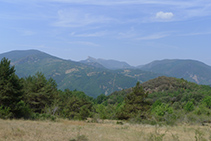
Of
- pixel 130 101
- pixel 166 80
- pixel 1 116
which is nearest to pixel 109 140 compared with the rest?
pixel 1 116

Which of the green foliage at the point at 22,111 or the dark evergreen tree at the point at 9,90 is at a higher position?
the dark evergreen tree at the point at 9,90

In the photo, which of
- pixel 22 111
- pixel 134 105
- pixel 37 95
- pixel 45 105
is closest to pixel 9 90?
pixel 22 111

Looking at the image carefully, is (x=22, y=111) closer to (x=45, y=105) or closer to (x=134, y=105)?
(x=45, y=105)

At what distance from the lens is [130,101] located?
30656 millimetres

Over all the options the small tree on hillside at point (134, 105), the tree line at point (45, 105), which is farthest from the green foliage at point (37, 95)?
the small tree on hillside at point (134, 105)

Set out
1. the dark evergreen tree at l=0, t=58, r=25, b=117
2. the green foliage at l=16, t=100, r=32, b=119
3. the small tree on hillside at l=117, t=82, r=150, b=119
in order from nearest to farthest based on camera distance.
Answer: the dark evergreen tree at l=0, t=58, r=25, b=117 < the green foliage at l=16, t=100, r=32, b=119 < the small tree on hillside at l=117, t=82, r=150, b=119

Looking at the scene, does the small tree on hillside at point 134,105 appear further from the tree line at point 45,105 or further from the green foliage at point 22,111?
the green foliage at point 22,111

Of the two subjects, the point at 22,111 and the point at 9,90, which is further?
the point at 22,111

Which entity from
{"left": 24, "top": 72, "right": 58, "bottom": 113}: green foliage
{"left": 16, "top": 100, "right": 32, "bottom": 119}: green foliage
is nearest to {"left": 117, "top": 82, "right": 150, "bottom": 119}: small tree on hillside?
{"left": 24, "top": 72, "right": 58, "bottom": 113}: green foliage

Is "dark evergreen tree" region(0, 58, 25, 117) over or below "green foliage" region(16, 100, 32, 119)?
over

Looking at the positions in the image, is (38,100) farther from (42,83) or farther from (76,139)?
(76,139)

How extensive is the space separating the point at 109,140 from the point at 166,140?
10.1ft

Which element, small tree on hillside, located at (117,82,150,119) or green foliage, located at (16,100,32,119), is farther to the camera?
small tree on hillside, located at (117,82,150,119)

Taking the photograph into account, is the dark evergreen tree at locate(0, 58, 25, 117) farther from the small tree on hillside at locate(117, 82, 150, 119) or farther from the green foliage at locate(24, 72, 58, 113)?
the small tree on hillside at locate(117, 82, 150, 119)
